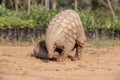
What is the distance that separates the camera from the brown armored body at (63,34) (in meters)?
11.3

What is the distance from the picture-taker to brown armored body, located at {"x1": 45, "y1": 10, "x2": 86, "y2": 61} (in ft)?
37.2

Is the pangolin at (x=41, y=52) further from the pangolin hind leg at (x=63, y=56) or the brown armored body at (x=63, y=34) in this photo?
the brown armored body at (x=63, y=34)

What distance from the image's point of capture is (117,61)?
12.7 metres

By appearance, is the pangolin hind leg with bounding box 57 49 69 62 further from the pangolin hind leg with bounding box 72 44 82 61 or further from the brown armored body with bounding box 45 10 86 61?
the pangolin hind leg with bounding box 72 44 82 61

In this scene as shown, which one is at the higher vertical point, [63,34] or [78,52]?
[63,34]

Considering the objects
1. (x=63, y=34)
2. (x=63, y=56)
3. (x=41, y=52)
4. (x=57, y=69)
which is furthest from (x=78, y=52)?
(x=57, y=69)

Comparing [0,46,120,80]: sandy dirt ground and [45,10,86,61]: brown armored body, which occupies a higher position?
[45,10,86,61]: brown armored body

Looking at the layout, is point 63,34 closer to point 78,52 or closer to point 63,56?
point 63,56

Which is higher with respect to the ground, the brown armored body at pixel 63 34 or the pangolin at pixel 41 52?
the brown armored body at pixel 63 34

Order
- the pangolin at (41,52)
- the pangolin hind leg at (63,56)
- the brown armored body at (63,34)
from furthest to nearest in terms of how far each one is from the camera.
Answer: the pangolin at (41,52) → the pangolin hind leg at (63,56) → the brown armored body at (63,34)

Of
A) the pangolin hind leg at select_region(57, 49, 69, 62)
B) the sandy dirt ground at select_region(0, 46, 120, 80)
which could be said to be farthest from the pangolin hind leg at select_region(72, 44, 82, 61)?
the pangolin hind leg at select_region(57, 49, 69, 62)

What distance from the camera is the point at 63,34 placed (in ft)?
38.1

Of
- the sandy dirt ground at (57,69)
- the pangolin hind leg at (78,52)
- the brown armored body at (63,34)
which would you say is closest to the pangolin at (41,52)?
the sandy dirt ground at (57,69)

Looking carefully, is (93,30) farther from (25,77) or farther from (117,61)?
(25,77)
